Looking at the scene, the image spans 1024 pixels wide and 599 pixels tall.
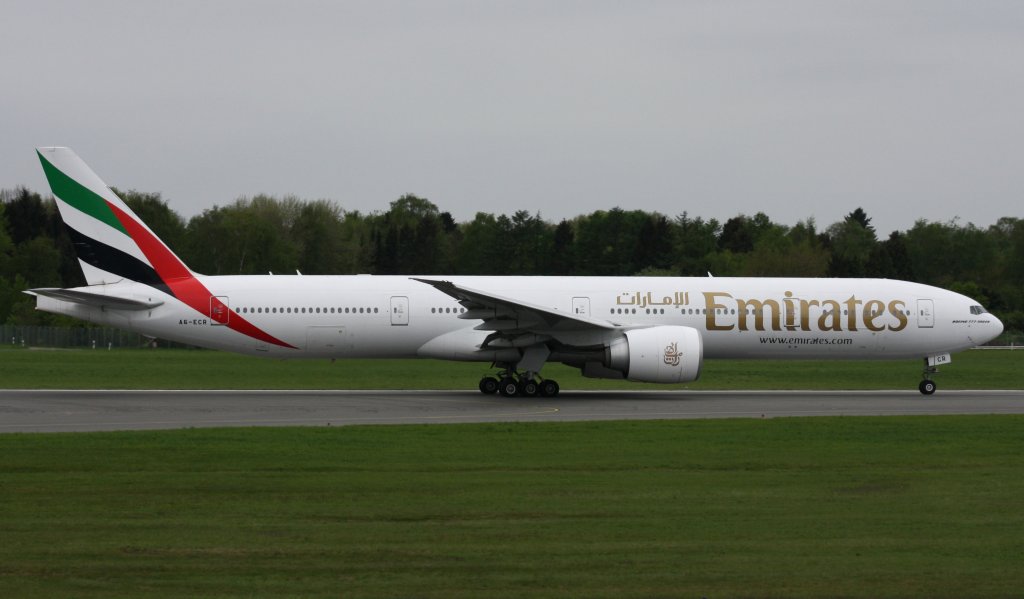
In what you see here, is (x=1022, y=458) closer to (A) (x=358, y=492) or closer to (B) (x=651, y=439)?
(B) (x=651, y=439)

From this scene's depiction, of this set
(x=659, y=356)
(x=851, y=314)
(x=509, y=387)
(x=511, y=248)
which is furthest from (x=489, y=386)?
(x=511, y=248)

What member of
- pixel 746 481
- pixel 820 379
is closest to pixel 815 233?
pixel 820 379

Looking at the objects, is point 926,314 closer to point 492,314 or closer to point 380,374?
point 492,314

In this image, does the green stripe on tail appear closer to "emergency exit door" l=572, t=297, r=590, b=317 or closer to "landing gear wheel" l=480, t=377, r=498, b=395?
"landing gear wheel" l=480, t=377, r=498, b=395

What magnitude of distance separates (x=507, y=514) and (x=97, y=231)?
Answer: 18815 millimetres

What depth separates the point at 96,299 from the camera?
26000 mm

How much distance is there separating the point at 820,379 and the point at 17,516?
29.2 m

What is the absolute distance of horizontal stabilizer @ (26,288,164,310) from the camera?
2578 cm

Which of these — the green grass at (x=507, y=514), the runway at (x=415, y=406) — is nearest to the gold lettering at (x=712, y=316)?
the runway at (x=415, y=406)

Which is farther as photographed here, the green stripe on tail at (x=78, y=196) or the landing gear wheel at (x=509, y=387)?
the green stripe on tail at (x=78, y=196)

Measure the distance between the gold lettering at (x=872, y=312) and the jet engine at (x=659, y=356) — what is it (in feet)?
18.3

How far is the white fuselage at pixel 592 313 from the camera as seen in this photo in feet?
87.6

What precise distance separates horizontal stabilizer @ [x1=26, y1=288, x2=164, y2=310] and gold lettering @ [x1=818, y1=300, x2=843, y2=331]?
15.3 m

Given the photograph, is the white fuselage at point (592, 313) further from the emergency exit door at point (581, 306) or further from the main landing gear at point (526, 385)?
the main landing gear at point (526, 385)
